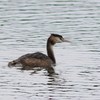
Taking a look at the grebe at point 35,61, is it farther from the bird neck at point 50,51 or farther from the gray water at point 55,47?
the gray water at point 55,47

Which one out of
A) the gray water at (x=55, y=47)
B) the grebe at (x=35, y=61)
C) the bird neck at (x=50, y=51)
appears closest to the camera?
the gray water at (x=55, y=47)

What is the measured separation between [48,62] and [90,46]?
217cm

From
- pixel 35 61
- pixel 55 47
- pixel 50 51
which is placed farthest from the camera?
pixel 55 47

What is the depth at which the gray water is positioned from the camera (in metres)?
14.8

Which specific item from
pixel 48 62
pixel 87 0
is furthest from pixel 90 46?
pixel 87 0

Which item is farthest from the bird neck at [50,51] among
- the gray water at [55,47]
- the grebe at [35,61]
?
the gray water at [55,47]

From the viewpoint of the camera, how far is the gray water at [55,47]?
14.8 metres

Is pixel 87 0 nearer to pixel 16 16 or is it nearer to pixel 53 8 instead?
pixel 53 8

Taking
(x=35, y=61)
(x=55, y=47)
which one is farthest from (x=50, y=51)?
(x=55, y=47)

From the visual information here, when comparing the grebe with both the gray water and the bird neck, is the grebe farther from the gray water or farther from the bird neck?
the gray water

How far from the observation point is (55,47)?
21.4 m

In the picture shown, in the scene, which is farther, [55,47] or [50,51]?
[55,47]

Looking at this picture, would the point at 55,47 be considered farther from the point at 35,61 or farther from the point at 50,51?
the point at 35,61

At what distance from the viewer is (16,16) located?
89.0 feet
